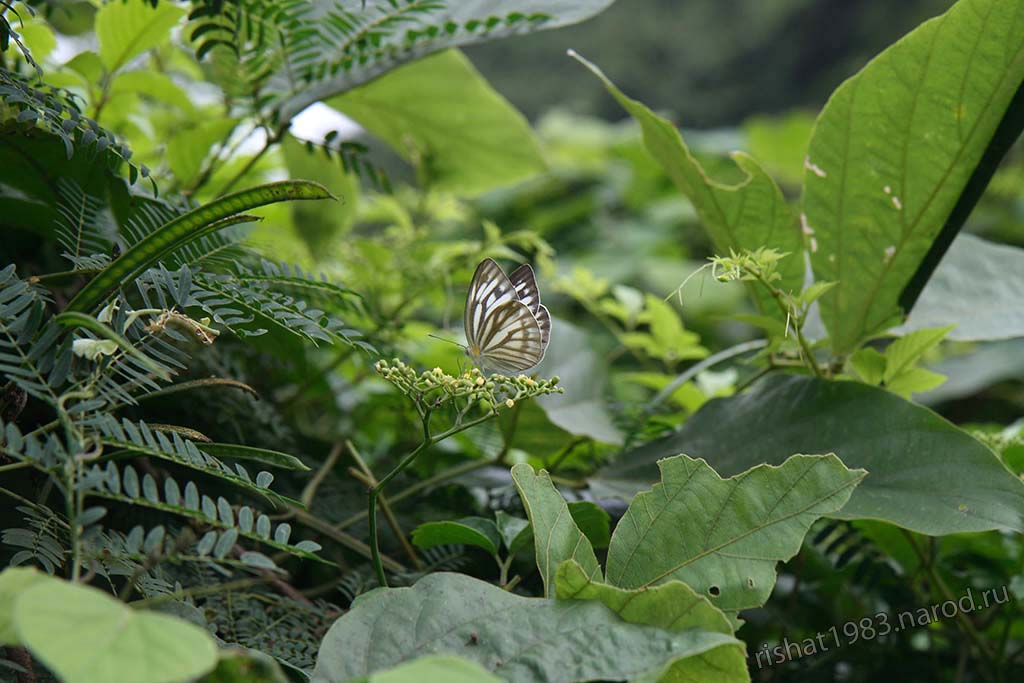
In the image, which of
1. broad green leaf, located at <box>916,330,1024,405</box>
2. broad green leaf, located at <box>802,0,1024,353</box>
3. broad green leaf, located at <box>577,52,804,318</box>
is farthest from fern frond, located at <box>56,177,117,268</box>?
broad green leaf, located at <box>916,330,1024,405</box>

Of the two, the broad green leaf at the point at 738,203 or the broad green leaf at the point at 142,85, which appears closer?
the broad green leaf at the point at 738,203

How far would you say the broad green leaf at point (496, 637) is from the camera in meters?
0.31

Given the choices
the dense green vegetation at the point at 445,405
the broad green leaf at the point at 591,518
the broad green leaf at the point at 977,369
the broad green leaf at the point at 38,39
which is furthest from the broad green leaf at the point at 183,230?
the broad green leaf at the point at 977,369

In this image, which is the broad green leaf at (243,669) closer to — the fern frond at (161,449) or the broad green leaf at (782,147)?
the fern frond at (161,449)

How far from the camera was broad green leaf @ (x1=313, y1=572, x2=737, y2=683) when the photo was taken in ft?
1.03

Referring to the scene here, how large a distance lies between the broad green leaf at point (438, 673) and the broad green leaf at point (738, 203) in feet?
1.25

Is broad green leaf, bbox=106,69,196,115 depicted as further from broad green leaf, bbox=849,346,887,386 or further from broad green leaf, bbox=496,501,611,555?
broad green leaf, bbox=849,346,887,386

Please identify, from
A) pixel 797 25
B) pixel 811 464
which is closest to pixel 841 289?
pixel 811 464

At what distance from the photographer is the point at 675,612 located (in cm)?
33

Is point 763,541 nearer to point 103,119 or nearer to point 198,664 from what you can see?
point 198,664

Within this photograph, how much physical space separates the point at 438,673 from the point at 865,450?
0.33 meters

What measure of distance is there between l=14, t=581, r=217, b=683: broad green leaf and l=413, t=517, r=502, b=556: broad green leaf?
0.65 ft

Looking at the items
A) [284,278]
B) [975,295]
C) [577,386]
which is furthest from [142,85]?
[975,295]

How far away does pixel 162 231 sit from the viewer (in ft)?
1.10
